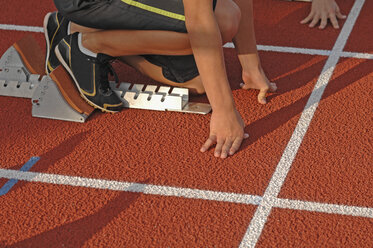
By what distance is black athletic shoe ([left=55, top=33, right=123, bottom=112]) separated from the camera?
3.18 m

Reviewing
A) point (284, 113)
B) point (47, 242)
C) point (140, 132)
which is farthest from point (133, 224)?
point (284, 113)

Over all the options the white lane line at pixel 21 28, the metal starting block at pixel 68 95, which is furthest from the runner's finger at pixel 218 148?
the white lane line at pixel 21 28

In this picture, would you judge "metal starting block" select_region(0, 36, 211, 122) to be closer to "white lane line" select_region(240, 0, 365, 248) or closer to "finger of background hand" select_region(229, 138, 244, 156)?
"finger of background hand" select_region(229, 138, 244, 156)

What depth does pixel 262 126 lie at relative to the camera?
3.09 m

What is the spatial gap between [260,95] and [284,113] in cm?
18

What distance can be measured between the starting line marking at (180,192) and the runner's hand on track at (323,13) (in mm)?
2001

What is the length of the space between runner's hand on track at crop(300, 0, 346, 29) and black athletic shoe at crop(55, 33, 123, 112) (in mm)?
1768

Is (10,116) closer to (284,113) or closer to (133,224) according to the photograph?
(133,224)

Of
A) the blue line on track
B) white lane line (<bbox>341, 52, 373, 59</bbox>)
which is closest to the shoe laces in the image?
the blue line on track

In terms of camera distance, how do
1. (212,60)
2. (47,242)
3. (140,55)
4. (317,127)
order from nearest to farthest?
(47,242), (212,60), (317,127), (140,55)

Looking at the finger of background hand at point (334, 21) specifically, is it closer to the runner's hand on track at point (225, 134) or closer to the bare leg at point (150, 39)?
the bare leg at point (150, 39)

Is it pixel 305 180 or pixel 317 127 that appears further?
pixel 317 127

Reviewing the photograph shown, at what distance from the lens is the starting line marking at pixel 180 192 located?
2510 millimetres

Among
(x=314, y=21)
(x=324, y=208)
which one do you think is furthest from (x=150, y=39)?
(x=314, y=21)
